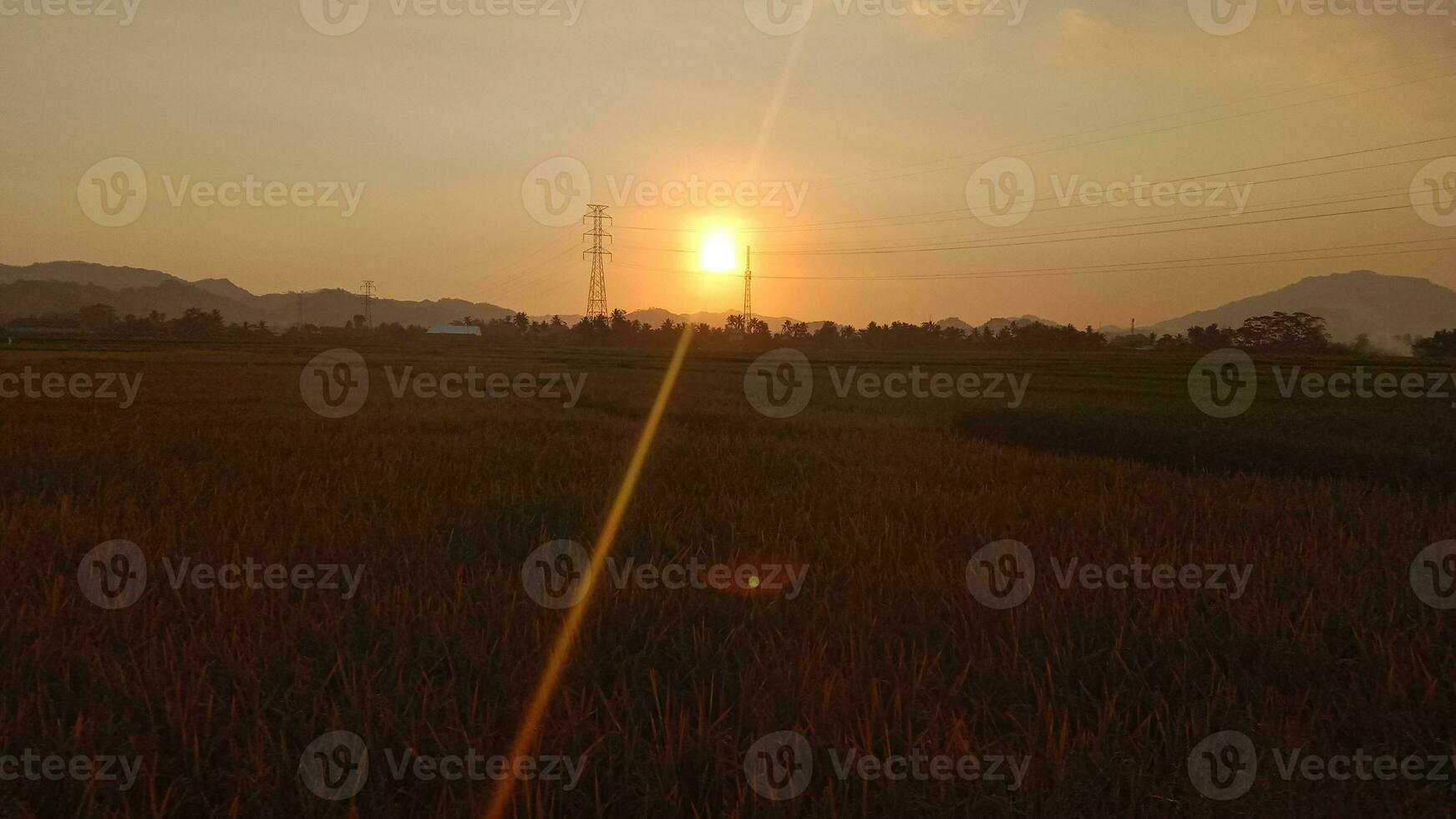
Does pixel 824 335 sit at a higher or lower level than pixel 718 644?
higher

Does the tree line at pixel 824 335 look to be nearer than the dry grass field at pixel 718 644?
No

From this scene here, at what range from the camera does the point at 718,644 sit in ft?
10.1

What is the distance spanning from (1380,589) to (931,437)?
7.02 meters

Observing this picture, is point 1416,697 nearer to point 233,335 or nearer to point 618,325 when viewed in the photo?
point 618,325

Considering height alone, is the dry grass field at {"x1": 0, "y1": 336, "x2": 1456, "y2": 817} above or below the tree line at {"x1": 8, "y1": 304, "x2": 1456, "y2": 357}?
below

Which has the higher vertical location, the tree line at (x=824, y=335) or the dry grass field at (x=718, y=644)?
the tree line at (x=824, y=335)

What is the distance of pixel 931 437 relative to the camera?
10.7m

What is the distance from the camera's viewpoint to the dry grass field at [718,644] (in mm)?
2109

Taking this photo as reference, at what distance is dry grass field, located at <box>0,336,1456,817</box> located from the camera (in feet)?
6.92

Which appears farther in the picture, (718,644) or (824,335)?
(824,335)

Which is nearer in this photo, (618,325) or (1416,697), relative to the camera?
(1416,697)

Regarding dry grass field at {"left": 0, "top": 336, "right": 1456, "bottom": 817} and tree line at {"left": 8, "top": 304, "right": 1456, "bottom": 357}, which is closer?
dry grass field at {"left": 0, "top": 336, "right": 1456, "bottom": 817}

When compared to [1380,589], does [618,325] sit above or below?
above

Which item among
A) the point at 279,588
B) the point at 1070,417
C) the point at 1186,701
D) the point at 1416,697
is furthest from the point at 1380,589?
the point at 1070,417
